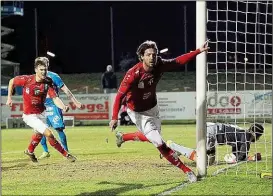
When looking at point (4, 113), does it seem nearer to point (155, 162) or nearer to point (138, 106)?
point (155, 162)

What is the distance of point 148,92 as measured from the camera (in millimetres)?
9812

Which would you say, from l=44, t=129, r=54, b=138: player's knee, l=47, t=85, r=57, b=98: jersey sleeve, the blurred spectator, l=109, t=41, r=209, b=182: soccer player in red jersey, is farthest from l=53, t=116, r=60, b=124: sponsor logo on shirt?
the blurred spectator

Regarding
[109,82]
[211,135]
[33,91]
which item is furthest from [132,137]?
[109,82]

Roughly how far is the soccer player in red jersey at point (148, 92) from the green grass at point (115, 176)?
0.52 metres

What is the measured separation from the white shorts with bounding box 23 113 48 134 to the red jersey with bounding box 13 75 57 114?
0.29ft

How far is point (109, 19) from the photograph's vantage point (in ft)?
145

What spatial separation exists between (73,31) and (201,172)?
35828mm

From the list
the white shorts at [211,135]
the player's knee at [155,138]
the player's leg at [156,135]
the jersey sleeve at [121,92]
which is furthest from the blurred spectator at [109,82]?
the jersey sleeve at [121,92]

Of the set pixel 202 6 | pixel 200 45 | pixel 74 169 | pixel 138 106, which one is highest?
pixel 202 6

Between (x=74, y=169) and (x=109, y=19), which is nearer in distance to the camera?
(x=74, y=169)

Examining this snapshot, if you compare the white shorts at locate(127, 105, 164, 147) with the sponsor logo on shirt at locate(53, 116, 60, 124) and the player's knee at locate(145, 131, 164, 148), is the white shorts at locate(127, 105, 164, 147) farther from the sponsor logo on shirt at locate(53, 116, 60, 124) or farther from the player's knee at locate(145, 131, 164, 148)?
the sponsor logo on shirt at locate(53, 116, 60, 124)

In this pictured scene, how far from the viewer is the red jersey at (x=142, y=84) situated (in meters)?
9.31

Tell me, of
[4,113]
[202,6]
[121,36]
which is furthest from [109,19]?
[202,6]

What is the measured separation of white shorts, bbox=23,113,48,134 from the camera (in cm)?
1233
